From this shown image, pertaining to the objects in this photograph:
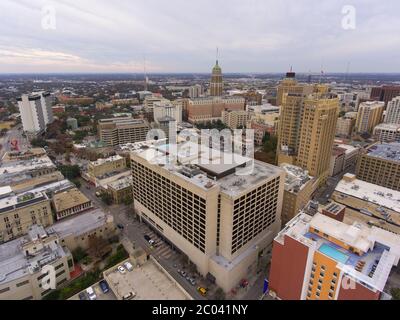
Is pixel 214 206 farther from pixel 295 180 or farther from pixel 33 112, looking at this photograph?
pixel 33 112

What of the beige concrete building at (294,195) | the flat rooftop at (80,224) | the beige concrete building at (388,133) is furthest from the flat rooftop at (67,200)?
the beige concrete building at (388,133)

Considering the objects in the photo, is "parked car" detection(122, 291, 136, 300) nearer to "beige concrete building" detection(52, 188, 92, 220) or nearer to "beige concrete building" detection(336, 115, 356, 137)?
"beige concrete building" detection(52, 188, 92, 220)

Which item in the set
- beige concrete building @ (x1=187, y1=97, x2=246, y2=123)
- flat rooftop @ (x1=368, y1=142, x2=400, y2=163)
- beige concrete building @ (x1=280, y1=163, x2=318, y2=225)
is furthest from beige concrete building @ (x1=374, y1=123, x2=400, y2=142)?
beige concrete building @ (x1=187, y1=97, x2=246, y2=123)

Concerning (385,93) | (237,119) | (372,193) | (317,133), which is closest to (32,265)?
(317,133)

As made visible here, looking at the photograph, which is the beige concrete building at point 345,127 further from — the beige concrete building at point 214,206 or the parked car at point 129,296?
the parked car at point 129,296

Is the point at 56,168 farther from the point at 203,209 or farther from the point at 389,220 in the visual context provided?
the point at 389,220
